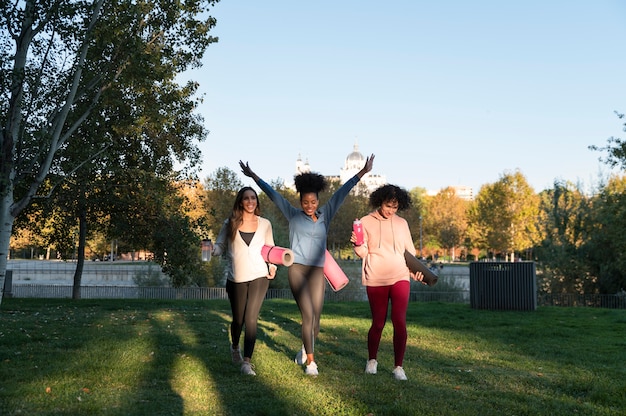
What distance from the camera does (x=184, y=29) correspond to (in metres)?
14.1

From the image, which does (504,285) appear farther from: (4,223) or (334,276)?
(4,223)

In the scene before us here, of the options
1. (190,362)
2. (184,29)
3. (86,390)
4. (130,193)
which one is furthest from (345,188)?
(130,193)

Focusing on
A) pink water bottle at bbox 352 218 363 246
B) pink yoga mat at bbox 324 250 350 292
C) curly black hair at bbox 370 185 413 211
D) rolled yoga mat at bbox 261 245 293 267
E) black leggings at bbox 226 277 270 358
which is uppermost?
curly black hair at bbox 370 185 413 211

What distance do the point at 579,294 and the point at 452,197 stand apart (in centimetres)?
5999

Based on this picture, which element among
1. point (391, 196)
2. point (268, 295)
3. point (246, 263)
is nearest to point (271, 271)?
point (246, 263)

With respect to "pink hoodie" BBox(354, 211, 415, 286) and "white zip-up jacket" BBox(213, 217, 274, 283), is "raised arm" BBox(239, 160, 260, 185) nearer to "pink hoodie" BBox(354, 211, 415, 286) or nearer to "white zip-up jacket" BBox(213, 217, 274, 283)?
"white zip-up jacket" BBox(213, 217, 274, 283)

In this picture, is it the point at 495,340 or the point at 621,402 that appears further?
the point at 495,340

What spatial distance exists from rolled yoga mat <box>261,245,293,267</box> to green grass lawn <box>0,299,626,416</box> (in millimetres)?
1147

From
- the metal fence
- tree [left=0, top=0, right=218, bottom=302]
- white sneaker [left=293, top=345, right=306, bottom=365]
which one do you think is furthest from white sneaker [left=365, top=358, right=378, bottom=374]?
the metal fence

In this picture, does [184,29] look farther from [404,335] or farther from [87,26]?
[404,335]

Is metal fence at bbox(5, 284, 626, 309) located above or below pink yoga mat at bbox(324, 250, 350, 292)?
below

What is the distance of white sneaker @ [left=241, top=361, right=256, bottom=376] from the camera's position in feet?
21.0

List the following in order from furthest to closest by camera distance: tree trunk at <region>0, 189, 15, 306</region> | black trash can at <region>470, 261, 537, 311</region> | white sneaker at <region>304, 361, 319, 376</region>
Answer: black trash can at <region>470, 261, 537, 311</region>
tree trunk at <region>0, 189, 15, 306</region>
white sneaker at <region>304, 361, 319, 376</region>

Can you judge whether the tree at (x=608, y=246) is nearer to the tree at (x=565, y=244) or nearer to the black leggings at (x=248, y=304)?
the tree at (x=565, y=244)
